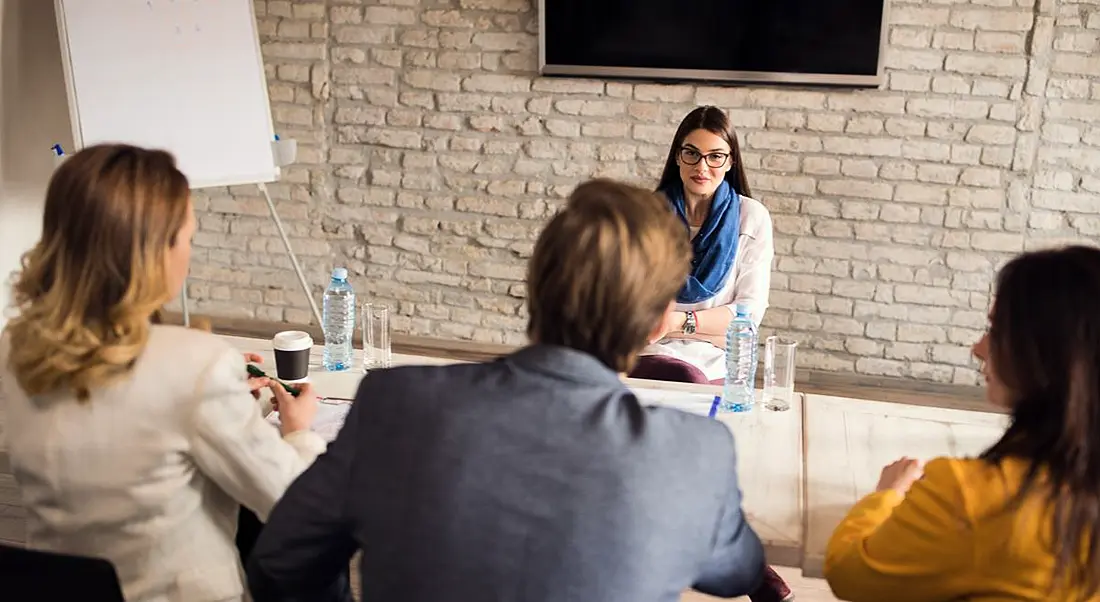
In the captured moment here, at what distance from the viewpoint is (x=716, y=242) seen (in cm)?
264

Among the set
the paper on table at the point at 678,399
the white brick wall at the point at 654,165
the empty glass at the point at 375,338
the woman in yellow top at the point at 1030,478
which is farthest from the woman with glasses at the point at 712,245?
the woman in yellow top at the point at 1030,478

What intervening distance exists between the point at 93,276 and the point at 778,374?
48.5 inches

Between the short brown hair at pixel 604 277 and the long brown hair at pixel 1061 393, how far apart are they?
421 mm

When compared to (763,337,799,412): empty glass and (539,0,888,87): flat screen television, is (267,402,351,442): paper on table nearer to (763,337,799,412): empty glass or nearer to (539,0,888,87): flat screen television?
(763,337,799,412): empty glass

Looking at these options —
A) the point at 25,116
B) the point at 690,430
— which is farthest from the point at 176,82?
the point at 690,430

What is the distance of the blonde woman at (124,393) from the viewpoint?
4.29ft

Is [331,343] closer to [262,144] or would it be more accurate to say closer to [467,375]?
[467,375]

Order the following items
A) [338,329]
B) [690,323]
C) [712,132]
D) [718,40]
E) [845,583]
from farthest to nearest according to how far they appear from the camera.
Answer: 1. [718,40]
2. [712,132]
3. [690,323]
4. [338,329]
5. [845,583]

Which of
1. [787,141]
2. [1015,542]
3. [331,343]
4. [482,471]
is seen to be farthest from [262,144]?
[1015,542]

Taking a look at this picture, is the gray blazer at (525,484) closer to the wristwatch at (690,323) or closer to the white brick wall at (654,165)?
the wristwatch at (690,323)

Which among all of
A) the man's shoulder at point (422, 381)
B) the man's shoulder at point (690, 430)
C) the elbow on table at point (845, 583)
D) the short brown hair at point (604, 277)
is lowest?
the elbow on table at point (845, 583)

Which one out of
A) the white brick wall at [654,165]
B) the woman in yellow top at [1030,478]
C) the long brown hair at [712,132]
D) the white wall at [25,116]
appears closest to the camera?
the woman in yellow top at [1030,478]

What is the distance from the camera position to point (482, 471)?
105 cm

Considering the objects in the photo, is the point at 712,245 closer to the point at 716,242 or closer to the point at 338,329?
the point at 716,242
